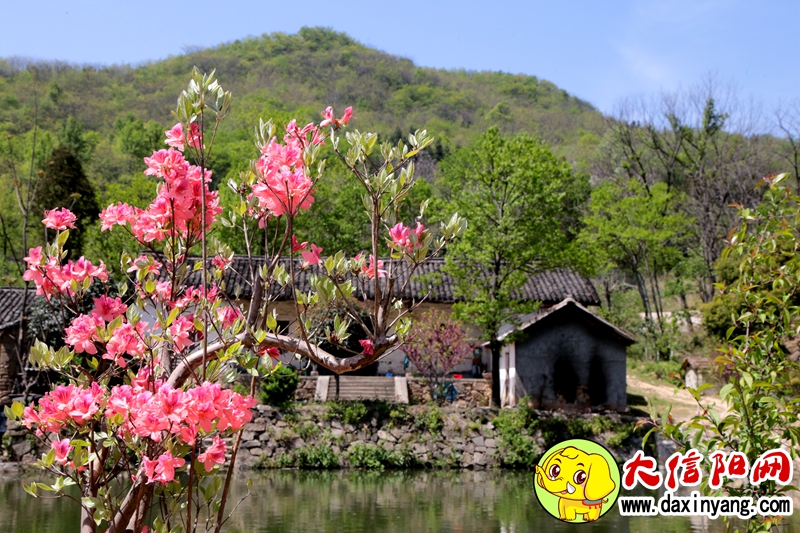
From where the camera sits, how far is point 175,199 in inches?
131

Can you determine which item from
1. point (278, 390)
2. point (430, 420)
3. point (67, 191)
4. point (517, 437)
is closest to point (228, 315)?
point (430, 420)

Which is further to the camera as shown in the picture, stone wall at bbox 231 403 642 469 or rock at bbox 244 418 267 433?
rock at bbox 244 418 267 433

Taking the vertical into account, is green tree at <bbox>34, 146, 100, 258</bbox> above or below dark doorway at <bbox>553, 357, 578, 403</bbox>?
above

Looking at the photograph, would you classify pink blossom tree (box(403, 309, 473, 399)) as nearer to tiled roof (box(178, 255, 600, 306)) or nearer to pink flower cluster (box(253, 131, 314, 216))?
tiled roof (box(178, 255, 600, 306))

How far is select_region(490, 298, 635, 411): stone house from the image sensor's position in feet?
67.4

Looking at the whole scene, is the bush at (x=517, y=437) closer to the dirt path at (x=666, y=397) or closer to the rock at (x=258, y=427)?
the dirt path at (x=666, y=397)

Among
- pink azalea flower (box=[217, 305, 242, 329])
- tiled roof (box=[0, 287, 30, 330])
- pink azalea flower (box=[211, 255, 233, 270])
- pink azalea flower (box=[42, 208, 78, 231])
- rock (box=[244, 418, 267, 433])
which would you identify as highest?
tiled roof (box=[0, 287, 30, 330])

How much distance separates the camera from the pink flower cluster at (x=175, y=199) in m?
3.26

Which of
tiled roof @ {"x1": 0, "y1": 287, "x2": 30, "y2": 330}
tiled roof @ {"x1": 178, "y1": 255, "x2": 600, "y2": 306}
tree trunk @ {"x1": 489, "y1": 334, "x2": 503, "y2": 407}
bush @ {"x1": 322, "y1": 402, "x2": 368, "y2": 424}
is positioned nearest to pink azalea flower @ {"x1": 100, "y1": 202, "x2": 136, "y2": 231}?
bush @ {"x1": 322, "y1": 402, "x2": 368, "y2": 424}

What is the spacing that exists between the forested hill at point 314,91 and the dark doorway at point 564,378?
1035 inches

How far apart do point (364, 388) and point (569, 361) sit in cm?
609

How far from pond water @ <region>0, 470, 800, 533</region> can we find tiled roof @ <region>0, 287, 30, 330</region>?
7.86 meters

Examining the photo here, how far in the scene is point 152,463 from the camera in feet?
9.45

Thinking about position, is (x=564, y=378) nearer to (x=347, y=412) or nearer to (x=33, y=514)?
(x=347, y=412)
